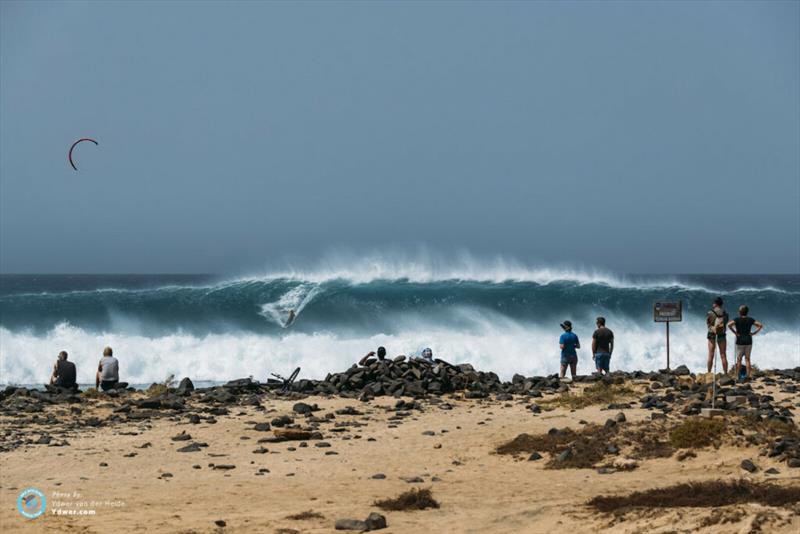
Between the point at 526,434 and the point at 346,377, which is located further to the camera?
the point at 346,377

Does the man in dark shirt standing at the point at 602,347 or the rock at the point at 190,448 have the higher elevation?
the man in dark shirt standing at the point at 602,347

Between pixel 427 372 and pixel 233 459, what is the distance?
22.5 feet

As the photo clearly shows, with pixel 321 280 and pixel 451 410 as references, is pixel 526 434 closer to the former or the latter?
pixel 451 410

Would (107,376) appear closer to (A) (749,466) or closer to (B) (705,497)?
(A) (749,466)

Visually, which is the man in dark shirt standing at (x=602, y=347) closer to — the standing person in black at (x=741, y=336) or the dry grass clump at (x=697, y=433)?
the standing person in black at (x=741, y=336)

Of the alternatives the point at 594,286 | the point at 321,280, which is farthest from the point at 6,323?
the point at 594,286

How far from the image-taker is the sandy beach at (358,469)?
913 cm

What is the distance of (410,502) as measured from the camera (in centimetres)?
986

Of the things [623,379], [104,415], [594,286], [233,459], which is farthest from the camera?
[594,286]

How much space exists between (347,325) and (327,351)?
22.3 ft

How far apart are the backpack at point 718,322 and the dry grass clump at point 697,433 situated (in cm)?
515

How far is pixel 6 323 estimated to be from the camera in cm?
4200

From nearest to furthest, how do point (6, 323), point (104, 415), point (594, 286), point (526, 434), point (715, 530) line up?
point (715, 530), point (526, 434), point (104, 415), point (6, 323), point (594, 286)

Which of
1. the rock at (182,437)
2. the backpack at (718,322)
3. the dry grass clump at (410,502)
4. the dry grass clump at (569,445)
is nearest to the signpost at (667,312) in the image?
the backpack at (718,322)
